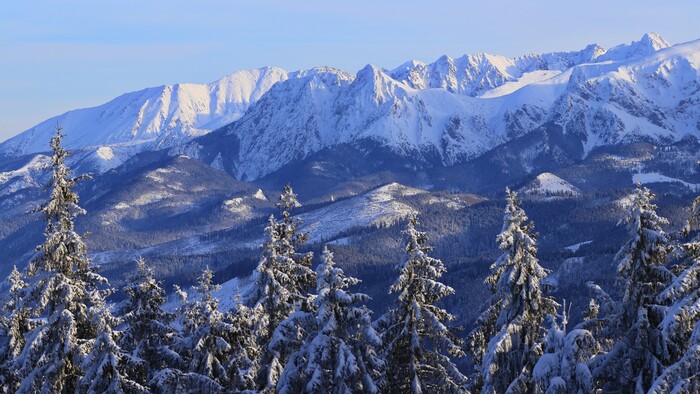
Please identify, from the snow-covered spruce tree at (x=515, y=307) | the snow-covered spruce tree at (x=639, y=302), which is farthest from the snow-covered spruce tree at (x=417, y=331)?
the snow-covered spruce tree at (x=639, y=302)

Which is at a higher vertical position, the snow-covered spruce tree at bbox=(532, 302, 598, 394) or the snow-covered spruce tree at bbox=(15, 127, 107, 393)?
the snow-covered spruce tree at bbox=(15, 127, 107, 393)

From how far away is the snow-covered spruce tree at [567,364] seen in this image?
33.1 meters

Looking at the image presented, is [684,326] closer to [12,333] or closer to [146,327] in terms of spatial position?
[146,327]

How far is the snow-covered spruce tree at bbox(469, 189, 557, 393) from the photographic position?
38.5 metres

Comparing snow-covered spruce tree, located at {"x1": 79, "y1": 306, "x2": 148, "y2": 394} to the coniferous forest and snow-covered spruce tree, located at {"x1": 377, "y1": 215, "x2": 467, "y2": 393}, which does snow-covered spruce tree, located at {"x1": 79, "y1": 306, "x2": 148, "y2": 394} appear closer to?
the coniferous forest

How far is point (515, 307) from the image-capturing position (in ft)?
130

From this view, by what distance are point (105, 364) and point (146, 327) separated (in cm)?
447

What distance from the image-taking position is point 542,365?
3444cm

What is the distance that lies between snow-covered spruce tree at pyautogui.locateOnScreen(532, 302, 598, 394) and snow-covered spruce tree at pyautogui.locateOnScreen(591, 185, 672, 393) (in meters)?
1.25

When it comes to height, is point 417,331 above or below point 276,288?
below

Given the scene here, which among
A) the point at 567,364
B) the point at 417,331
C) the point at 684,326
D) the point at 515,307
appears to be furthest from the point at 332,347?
the point at 684,326

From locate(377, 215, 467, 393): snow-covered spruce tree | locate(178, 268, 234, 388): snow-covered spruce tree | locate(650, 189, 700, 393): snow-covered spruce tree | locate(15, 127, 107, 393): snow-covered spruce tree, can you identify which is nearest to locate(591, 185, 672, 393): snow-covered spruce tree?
locate(650, 189, 700, 393): snow-covered spruce tree

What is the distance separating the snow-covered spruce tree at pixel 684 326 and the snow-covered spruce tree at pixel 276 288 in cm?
1669

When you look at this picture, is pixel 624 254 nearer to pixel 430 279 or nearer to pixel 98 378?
pixel 430 279
